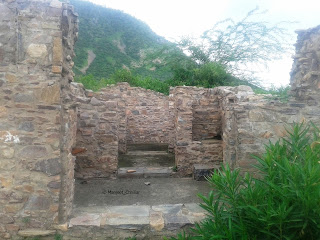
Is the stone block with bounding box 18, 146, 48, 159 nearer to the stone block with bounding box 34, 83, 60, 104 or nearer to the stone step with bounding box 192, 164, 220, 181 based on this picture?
the stone block with bounding box 34, 83, 60, 104

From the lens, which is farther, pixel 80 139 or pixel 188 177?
pixel 188 177

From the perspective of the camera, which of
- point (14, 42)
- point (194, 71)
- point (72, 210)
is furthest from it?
point (194, 71)

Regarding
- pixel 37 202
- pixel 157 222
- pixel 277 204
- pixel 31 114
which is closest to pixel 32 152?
pixel 31 114

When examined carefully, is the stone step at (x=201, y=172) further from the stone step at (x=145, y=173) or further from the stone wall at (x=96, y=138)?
the stone wall at (x=96, y=138)

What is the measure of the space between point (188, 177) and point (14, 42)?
4.90 meters

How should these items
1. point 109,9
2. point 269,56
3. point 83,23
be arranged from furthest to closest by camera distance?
1. point 109,9
2. point 83,23
3. point 269,56

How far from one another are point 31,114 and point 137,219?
1.79m

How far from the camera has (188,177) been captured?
22.2 feet

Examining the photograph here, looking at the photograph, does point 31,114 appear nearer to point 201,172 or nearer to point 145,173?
point 145,173

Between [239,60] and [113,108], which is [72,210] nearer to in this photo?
[113,108]

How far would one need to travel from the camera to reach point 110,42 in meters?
30.7

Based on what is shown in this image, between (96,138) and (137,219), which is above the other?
(96,138)

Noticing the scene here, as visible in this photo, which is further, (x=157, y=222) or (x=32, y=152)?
(x=157, y=222)

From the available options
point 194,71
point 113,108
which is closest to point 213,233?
point 113,108
